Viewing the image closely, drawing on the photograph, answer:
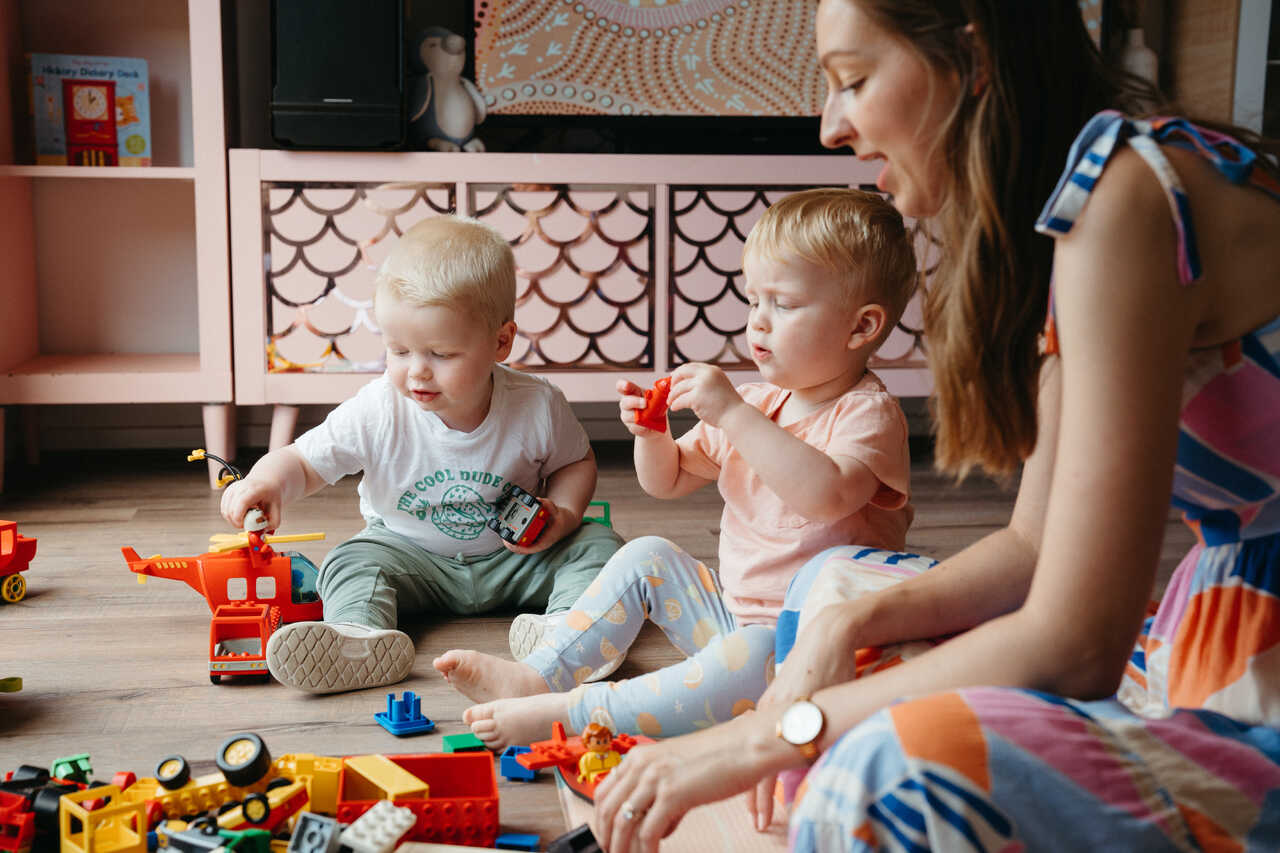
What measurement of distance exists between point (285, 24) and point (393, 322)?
3.33 feet

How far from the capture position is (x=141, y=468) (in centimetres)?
225

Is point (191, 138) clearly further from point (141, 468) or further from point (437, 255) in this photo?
point (437, 255)

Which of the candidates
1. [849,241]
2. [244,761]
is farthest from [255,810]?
[849,241]

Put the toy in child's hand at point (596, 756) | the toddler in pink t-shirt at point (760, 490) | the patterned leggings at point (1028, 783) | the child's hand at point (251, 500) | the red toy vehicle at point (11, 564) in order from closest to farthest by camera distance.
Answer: the patterned leggings at point (1028, 783) → the toy in child's hand at point (596, 756) → the toddler in pink t-shirt at point (760, 490) → the child's hand at point (251, 500) → the red toy vehicle at point (11, 564)

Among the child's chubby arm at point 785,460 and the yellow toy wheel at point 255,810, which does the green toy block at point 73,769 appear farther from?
the child's chubby arm at point 785,460

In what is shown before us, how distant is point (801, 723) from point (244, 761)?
41 cm

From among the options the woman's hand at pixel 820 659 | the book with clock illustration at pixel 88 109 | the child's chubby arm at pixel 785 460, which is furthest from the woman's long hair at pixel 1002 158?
the book with clock illustration at pixel 88 109

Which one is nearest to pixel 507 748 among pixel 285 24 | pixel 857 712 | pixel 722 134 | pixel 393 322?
pixel 857 712

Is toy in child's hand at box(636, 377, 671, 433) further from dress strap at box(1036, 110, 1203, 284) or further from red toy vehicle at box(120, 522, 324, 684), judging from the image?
dress strap at box(1036, 110, 1203, 284)

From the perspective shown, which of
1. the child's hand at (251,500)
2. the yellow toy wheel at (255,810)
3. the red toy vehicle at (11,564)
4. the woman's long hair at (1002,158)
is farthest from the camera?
the red toy vehicle at (11,564)

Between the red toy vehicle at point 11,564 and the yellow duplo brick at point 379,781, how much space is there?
0.74m

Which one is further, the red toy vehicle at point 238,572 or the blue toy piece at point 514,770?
the red toy vehicle at point 238,572

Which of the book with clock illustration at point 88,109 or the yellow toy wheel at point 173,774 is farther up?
the book with clock illustration at point 88,109

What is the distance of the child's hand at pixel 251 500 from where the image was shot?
4.17 feet
